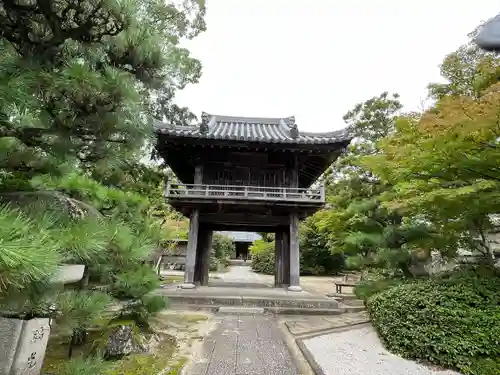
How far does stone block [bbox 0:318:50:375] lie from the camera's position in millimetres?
2615

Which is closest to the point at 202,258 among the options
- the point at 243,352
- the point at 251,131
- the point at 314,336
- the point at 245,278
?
the point at 251,131

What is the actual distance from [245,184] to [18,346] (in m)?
8.64

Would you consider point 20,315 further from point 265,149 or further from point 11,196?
point 265,149

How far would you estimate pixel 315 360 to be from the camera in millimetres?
4648

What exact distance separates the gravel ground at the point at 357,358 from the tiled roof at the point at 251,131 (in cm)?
625

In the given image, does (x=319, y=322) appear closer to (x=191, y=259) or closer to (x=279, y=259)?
(x=191, y=259)

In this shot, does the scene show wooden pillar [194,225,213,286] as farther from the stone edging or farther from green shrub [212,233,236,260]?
green shrub [212,233,236,260]

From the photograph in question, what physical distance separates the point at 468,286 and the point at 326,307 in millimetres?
4384

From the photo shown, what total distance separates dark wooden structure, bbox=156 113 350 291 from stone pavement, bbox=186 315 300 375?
372 centimetres

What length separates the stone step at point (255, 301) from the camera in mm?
8641

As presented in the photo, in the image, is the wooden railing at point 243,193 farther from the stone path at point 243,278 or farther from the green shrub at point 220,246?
the green shrub at point 220,246

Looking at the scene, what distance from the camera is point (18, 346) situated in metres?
2.65

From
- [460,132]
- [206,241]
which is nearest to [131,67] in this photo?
[460,132]

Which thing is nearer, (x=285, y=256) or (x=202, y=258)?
(x=202, y=258)
